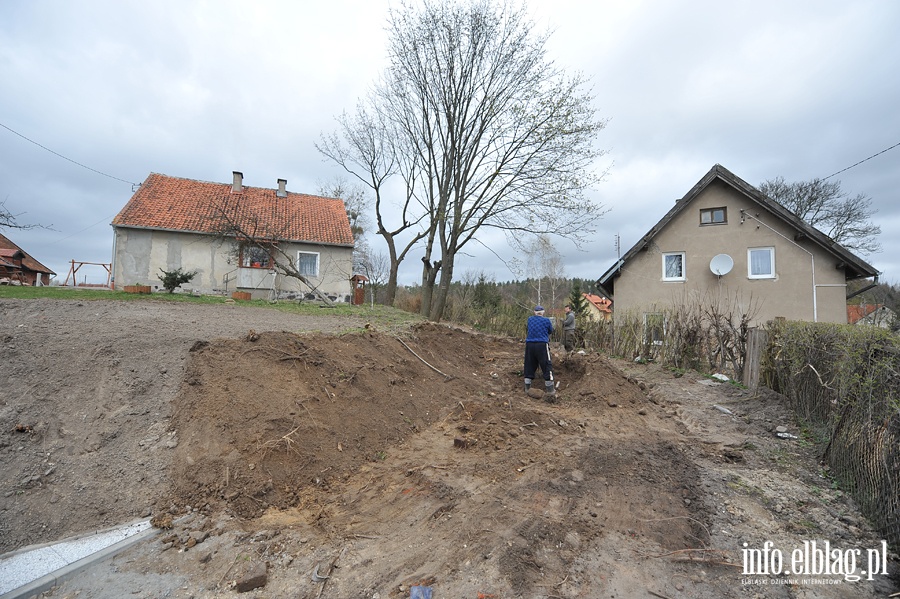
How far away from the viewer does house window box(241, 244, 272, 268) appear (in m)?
19.1

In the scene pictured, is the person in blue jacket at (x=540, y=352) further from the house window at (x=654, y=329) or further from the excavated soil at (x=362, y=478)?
the house window at (x=654, y=329)

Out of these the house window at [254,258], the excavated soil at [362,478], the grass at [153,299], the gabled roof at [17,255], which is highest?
the gabled roof at [17,255]

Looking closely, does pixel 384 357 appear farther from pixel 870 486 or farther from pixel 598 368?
pixel 870 486

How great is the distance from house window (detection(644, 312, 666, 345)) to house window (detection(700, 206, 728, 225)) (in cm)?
682

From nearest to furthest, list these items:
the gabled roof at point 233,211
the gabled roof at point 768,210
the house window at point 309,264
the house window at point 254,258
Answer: the gabled roof at point 768,210 < the gabled roof at point 233,211 < the house window at point 254,258 < the house window at point 309,264

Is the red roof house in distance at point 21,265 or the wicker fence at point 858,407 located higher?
the red roof house in distance at point 21,265

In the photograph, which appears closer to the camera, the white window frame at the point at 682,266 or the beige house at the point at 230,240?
the white window frame at the point at 682,266

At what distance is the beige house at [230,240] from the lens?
17922 millimetres

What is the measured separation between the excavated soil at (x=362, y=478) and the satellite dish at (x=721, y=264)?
9518mm

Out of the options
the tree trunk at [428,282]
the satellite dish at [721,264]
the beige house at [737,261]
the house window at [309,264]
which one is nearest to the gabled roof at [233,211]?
the house window at [309,264]

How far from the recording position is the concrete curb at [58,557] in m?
3.01

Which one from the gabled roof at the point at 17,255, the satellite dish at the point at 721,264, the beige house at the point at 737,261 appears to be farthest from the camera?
the gabled roof at the point at 17,255

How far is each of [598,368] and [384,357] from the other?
14.5 feet

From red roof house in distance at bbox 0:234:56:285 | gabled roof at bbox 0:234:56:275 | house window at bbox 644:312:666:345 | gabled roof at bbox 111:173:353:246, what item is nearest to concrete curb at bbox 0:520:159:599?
house window at bbox 644:312:666:345
